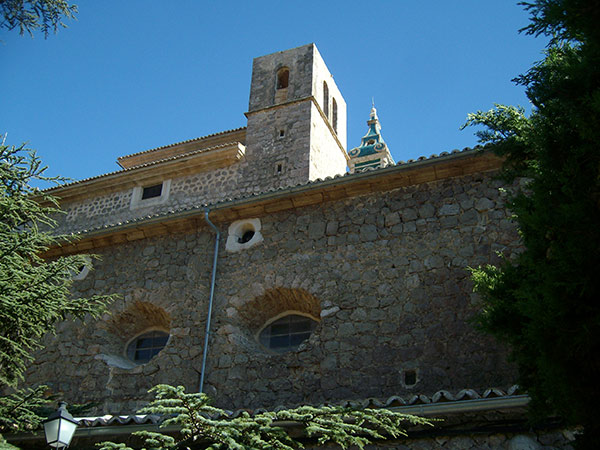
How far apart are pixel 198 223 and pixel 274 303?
5.80 ft

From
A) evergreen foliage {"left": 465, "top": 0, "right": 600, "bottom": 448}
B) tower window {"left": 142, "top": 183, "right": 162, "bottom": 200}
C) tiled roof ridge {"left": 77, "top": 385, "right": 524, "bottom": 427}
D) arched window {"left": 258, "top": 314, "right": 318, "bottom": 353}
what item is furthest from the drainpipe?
tower window {"left": 142, "top": 183, "right": 162, "bottom": 200}

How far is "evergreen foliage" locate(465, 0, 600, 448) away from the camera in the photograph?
4.09 metres

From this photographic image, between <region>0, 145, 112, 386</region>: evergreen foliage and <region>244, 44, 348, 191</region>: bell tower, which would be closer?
<region>0, 145, 112, 386</region>: evergreen foliage

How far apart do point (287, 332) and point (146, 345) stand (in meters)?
2.20

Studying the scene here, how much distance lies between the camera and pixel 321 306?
315 inches

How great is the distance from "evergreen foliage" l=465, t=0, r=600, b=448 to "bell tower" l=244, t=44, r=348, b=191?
9418 mm

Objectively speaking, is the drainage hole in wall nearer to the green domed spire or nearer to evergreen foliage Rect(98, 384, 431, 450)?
evergreen foliage Rect(98, 384, 431, 450)

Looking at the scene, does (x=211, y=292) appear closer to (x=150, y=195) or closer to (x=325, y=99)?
(x=150, y=195)

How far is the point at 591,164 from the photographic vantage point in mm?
4441

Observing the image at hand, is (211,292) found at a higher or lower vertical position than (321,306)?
higher

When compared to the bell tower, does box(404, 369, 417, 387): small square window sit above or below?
below

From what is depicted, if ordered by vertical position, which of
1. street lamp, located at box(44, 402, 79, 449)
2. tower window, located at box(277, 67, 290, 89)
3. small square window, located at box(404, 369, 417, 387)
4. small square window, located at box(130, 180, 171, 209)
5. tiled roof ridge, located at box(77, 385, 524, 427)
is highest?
tower window, located at box(277, 67, 290, 89)

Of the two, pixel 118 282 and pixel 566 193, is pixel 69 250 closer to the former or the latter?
pixel 118 282

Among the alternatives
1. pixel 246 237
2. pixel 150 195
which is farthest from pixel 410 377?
pixel 150 195
